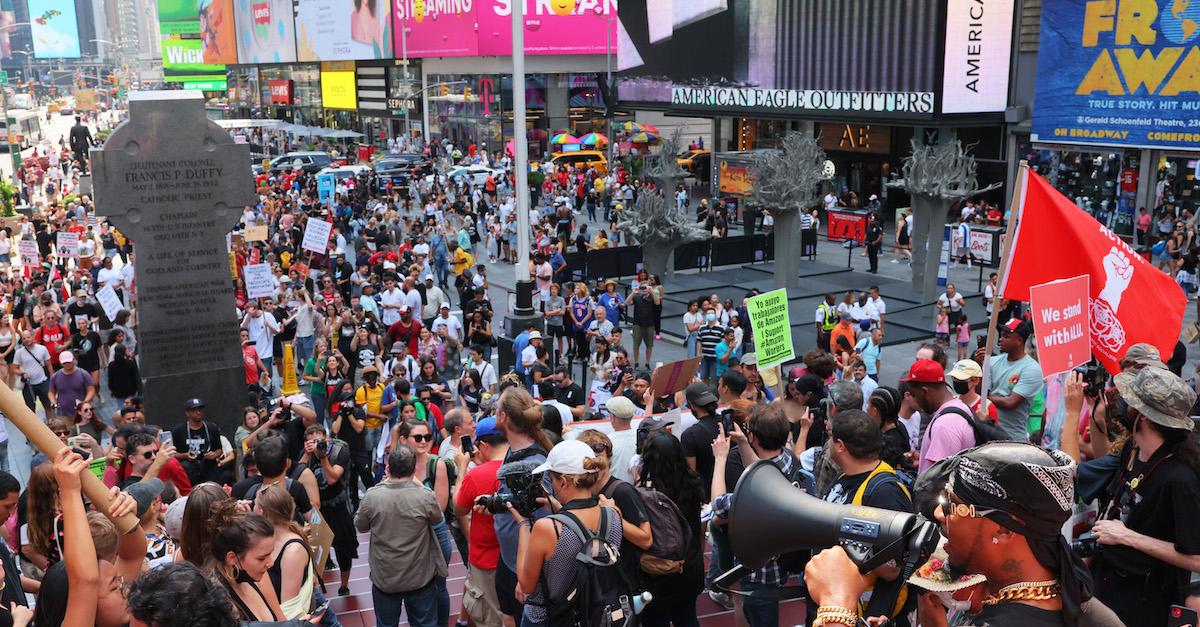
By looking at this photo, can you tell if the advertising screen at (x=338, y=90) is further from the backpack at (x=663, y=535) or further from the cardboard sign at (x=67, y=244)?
the backpack at (x=663, y=535)

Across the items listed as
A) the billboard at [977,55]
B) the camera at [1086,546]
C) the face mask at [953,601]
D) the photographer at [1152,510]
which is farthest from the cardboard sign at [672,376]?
the billboard at [977,55]

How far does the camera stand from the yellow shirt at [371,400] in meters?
11.2

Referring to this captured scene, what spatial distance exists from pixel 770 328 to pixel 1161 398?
726 cm

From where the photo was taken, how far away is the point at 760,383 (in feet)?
37.6

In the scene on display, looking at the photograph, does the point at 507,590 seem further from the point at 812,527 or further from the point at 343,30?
the point at 343,30

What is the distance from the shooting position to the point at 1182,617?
155 inches

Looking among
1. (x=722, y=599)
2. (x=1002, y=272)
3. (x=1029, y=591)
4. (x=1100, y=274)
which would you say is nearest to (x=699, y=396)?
(x=722, y=599)

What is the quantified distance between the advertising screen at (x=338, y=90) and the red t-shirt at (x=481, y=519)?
66.2 meters

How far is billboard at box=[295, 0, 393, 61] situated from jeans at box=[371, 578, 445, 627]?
55.0m

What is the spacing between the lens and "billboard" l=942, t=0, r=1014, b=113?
30.8 m

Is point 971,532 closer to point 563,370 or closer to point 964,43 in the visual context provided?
point 563,370

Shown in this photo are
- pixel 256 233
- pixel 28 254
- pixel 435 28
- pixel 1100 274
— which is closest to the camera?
pixel 1100 274

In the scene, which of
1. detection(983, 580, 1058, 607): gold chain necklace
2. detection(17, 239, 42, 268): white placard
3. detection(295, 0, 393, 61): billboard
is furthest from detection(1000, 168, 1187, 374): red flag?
detection(295, 0, 393, 61): billboard

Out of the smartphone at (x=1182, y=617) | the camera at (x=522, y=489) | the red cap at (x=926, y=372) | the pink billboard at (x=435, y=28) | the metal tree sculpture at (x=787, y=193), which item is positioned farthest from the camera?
the pink billboard at (x=435, y=28)
